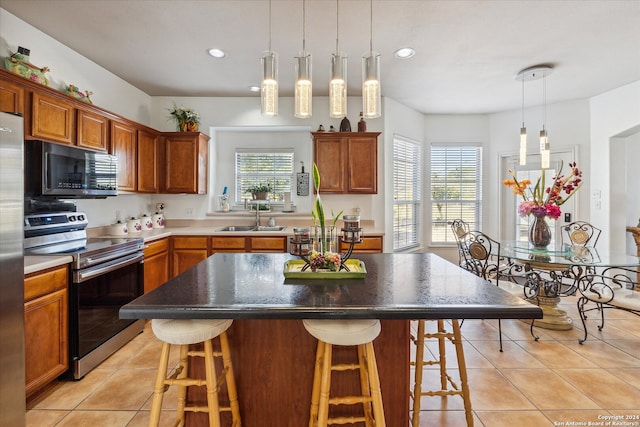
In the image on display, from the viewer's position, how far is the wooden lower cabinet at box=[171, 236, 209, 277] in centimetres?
383

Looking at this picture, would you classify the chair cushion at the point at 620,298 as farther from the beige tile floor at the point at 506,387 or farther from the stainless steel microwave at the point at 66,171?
the stainless steel microwave at the point at 66,171

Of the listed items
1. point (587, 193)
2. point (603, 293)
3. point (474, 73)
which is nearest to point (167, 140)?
point (474, 73)

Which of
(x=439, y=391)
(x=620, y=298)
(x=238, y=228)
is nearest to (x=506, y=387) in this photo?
(x=439, y=391)

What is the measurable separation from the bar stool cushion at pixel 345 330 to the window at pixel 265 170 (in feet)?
11.6

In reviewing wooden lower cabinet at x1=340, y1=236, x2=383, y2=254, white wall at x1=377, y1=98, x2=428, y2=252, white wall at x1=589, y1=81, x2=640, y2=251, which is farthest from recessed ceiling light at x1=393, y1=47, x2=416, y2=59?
white wall at x1=589, y1=81, x2=640, y2=251

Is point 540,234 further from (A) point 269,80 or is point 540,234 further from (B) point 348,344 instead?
(A) point 269,80

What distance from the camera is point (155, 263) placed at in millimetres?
3498

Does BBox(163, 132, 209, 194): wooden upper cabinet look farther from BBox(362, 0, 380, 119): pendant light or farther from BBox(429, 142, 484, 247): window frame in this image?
BBox(429, 142, 484, 247): window frame

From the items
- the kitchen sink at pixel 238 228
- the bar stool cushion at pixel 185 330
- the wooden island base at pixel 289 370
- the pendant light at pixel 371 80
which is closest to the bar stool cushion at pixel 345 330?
the wooden island base at pixel 289 370

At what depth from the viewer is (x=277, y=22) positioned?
8.58ft

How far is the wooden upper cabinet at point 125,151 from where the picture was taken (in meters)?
3.24

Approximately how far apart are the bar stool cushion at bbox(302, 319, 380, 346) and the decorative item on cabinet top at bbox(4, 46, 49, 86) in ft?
8.85

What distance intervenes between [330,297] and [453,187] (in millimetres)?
4655

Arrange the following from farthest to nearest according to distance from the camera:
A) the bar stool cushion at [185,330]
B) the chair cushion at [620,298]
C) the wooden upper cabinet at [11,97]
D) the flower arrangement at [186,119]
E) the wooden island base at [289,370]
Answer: the flower arrangement at [186,119] → the chair cushion at [620,298] → the wooden upper cabinet at [11,97] → the wooden island base at [289,370] → the bar stool cushion at [185,330]
